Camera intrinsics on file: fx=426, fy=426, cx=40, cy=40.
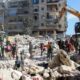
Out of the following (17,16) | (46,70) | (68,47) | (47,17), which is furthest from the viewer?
(17,16)

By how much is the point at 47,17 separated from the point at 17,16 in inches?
328

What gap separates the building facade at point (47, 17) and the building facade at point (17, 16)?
2.12 metres

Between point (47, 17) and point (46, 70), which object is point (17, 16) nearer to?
point (47, 17)

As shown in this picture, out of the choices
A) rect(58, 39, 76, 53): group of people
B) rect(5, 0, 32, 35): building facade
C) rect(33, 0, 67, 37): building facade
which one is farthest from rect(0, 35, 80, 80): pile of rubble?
rect(5, 0, 32, 35): building facade

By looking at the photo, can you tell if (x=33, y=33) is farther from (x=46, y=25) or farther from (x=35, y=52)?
(x=35, y=52)

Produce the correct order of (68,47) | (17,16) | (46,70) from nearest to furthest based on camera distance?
(46,70) < (68,47) < (17,16)

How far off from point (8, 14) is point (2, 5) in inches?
232

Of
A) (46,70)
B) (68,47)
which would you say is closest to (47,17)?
(68,47)

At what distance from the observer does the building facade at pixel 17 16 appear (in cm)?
11069

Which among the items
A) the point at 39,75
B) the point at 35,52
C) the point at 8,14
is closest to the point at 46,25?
the point at 8,14

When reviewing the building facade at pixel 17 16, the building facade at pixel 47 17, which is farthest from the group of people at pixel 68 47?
the building facade at pixel 17 16

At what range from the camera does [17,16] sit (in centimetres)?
11219

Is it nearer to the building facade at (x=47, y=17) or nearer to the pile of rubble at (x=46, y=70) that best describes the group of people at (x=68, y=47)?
the pile of rubble at (x=46, y=70)

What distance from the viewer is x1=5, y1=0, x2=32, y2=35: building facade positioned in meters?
111
